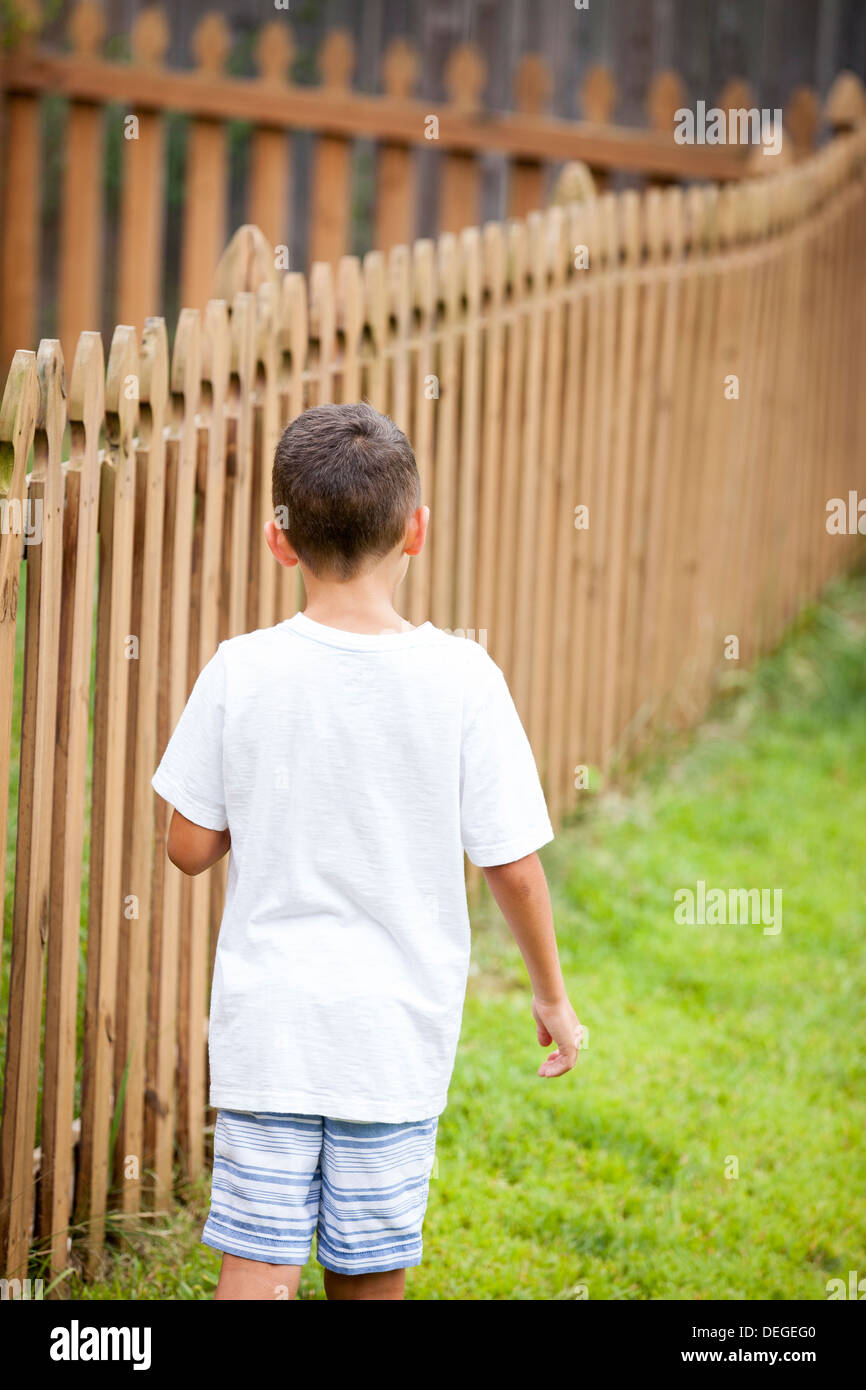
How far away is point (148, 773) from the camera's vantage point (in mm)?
2852

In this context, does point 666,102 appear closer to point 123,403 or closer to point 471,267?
point 471,267

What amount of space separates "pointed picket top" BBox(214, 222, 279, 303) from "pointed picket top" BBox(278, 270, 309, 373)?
6 cm

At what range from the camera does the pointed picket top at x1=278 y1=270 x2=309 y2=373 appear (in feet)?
10.1

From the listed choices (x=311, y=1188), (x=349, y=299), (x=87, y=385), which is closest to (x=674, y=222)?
(x=349, y=299)

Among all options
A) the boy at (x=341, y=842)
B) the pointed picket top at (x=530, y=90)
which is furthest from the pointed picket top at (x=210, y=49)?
the boy at (x=341, y=842)

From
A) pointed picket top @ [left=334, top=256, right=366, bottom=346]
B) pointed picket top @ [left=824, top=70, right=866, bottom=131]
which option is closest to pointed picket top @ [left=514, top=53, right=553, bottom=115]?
pointed picket top @ [left=824, top=70, right=866, bottom=131]

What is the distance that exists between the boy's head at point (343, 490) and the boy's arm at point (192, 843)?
1.31 ft

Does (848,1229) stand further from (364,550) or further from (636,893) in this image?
(364,550)

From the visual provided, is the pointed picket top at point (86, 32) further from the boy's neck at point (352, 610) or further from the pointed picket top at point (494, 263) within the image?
the boy's neck at point (352, 610)

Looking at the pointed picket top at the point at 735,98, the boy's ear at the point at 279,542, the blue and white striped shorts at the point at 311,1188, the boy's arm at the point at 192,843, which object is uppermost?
the pointed picket top at the point at 735,98

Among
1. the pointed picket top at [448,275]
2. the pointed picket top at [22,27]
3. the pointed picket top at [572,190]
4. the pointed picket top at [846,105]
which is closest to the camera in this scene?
the pointed picket top at [448,275]

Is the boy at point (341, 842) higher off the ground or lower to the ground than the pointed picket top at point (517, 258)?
lower

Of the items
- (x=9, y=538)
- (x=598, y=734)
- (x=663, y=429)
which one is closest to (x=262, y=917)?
(x=9, y=538)

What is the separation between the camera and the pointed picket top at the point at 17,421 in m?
2.30
